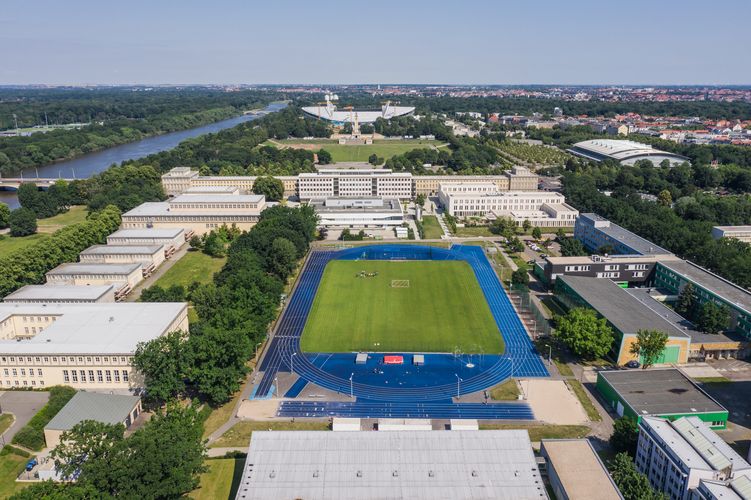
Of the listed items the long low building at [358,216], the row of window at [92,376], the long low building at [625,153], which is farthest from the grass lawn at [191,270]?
the long low building at [625,153]

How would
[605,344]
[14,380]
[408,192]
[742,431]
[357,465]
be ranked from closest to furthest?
1. [357,465]
2. [742,431]
3. [14,380]
4. [605,344]
5. [408,192]

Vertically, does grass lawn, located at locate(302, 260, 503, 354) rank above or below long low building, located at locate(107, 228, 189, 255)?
below

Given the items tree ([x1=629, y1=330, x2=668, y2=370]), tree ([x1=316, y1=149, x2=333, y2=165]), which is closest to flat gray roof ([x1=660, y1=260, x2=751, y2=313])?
tree ([x1=629, y1=330, x2=668, y2=370])

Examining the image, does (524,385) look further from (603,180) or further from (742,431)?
(603,180)

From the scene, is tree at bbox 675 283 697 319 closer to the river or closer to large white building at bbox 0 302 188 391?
large white building at bbox 0 302 188 391

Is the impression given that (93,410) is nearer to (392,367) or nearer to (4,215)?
(392,367)

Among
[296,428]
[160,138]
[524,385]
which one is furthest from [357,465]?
[160,138]
